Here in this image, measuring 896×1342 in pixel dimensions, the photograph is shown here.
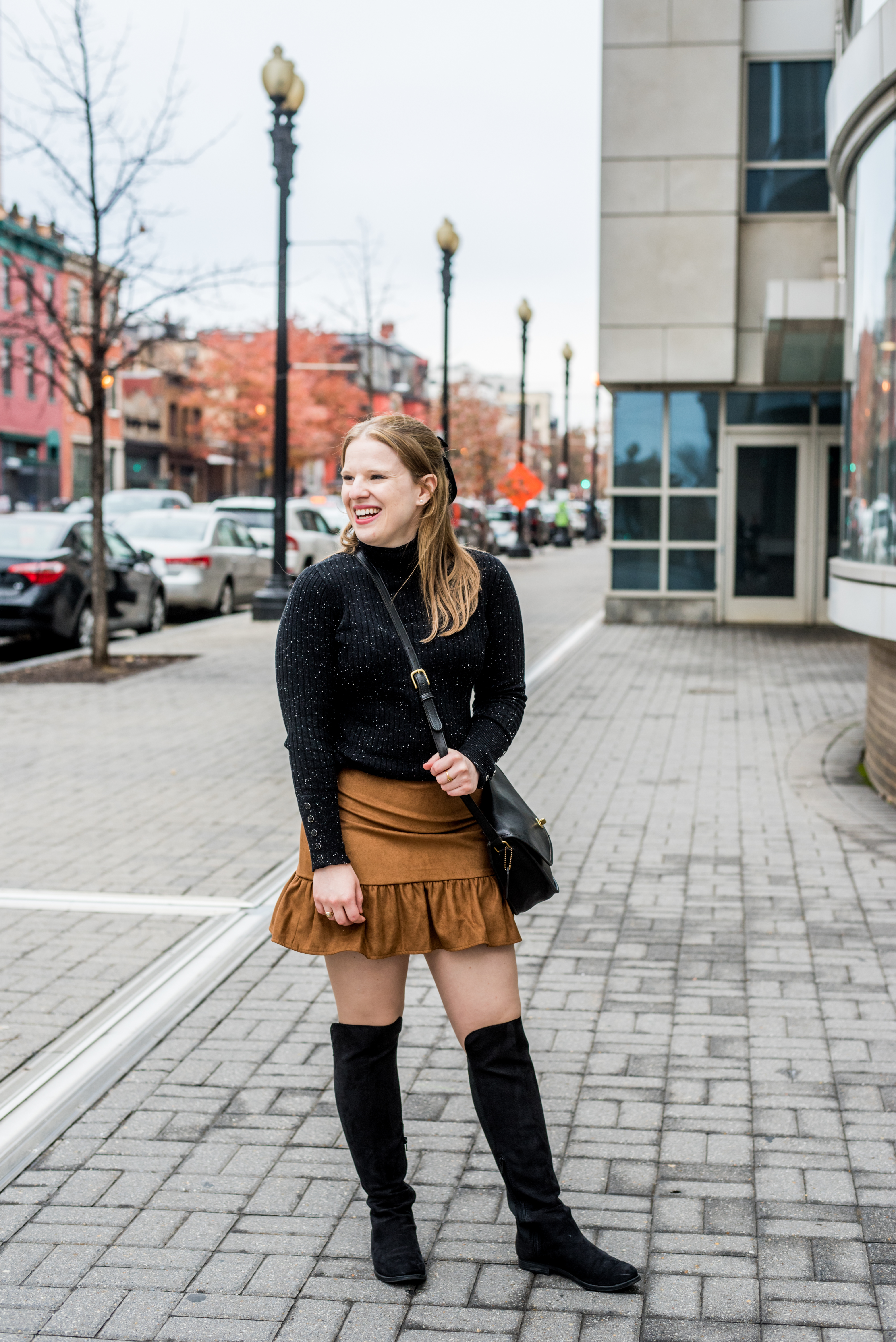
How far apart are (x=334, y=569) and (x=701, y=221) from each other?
16311 millimetres

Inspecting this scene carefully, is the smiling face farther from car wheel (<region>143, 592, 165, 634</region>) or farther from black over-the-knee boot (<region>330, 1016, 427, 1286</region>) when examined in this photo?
car wheel (<region>143, 592, 165, 634</region>)

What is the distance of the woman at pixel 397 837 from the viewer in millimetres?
3082

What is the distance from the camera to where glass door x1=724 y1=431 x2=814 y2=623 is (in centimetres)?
1889

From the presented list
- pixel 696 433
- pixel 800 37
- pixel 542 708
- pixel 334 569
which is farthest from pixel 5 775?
pixel 800 37

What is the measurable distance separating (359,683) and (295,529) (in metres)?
21.5

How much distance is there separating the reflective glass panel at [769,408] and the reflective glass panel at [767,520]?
1.10ft

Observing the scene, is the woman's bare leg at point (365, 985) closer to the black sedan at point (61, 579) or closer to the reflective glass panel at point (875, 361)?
the reflective glass panel at point (875, 361)

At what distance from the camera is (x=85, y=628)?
16078 millimetres

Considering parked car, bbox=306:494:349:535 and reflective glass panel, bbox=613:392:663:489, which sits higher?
reflective glass panel, bbox=613:392:663:489

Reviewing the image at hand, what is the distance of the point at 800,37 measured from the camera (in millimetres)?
18094

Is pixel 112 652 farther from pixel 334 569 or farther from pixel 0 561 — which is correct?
pixel 334 569

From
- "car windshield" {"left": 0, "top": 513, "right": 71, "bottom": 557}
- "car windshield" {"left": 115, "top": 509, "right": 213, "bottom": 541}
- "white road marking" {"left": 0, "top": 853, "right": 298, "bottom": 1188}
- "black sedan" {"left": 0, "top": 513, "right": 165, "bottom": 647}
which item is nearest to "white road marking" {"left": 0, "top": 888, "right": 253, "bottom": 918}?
"white road marking" {"left": 0, "top": 853, "right": 298, "bottom": 1188}

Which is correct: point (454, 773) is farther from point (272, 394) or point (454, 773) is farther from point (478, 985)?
point (272, 394)

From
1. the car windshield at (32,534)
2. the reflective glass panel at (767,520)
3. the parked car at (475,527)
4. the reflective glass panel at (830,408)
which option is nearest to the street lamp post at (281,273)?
the car windshield at (32,534)
